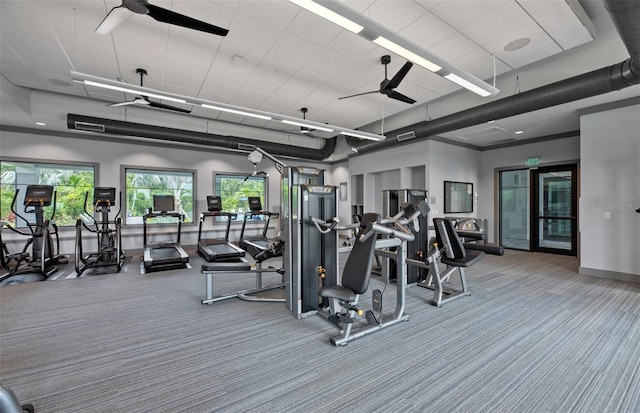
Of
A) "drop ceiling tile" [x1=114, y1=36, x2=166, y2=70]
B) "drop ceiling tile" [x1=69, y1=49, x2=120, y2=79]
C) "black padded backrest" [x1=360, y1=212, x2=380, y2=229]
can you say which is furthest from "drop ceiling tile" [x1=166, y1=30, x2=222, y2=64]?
"black padded backrest" [x1=360, y1=212, x2=380, y2=229]

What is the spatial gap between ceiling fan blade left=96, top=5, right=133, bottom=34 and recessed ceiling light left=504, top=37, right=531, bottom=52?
176 inches

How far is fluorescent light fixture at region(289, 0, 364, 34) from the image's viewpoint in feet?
7.10

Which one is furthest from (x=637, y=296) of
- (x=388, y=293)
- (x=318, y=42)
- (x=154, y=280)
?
(x=154, y=280)

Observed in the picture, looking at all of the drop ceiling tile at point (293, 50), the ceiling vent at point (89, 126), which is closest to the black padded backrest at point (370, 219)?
the drop ceiling tile at point (293, 50)

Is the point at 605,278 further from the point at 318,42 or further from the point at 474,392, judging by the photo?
the point at 318,42

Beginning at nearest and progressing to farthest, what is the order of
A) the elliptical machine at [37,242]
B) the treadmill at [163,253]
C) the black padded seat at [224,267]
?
the black padded seat at [224,267] → the elliptical machine at [37,242] → the treadmill at [163,253]

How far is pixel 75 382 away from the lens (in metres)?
1.99

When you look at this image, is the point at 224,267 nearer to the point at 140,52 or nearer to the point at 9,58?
the point at 140,52

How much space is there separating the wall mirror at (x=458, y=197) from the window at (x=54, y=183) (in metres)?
9.19

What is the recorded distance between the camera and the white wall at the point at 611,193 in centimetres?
454

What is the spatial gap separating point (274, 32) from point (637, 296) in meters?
6.18

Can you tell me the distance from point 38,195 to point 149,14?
488 centimetres

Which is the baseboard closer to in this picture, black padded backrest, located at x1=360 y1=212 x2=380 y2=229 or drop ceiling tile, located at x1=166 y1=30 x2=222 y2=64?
black padded backrest, located at x1=360 y1=212 x2=380 y2=229

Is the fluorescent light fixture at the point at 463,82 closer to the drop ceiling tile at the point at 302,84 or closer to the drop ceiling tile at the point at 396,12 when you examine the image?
the drop ceiling tile at the point at 396,12
